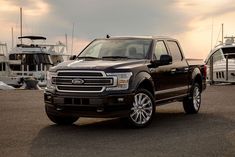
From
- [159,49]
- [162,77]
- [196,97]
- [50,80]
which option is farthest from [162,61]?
[196,97]

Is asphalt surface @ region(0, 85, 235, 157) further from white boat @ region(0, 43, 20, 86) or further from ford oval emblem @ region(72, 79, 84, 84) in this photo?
white boat @ region(0, 43, 20, 86)

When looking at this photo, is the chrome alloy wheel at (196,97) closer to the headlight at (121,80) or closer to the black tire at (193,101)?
the black tire at (193,101)

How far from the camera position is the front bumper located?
10211 millimetres

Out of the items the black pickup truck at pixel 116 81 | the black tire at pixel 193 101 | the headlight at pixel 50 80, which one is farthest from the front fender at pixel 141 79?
the black tire at pixel 193 101

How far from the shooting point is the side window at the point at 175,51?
13045 millimetres

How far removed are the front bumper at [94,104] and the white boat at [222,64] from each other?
2017cm

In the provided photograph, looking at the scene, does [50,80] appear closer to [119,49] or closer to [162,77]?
[119,49]

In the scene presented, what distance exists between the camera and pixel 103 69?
10289 mm

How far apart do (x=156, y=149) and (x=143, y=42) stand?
164 inches

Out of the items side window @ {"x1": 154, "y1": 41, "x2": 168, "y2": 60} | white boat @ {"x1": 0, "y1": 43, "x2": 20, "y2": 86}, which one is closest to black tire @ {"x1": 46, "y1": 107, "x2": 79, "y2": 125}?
side window @ {"x1": 154, "y1": 41, "x2": 168, "y2": 60}

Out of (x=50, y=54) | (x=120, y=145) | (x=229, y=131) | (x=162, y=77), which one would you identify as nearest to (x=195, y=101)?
(x=162, y=77)

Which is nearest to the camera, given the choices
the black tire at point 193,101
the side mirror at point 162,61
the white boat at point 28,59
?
the side mirror at point 162,61

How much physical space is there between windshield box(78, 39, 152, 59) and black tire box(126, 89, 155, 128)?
1.03 metres

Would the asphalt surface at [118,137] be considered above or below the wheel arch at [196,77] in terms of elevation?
below
